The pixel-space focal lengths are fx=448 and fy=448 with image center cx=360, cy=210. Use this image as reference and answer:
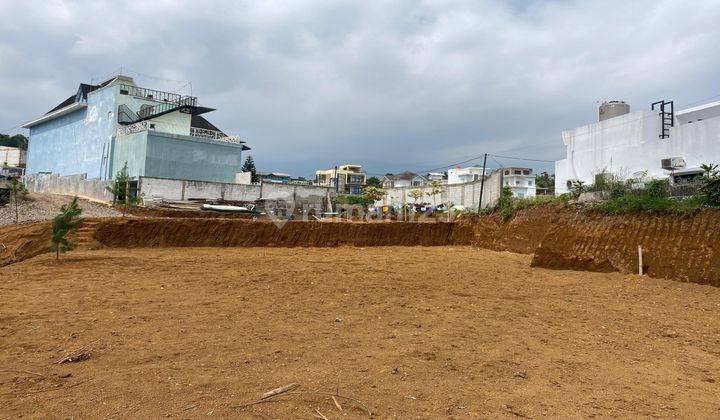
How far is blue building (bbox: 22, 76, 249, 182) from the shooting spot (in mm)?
28734

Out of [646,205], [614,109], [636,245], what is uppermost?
[614,109]

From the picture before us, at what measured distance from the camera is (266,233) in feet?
62.7

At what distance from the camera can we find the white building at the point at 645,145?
66.2 ft

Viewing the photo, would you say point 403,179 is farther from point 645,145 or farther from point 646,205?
point 646,205

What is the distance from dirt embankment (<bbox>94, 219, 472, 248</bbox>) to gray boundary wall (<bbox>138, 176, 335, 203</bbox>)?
26.5 ft

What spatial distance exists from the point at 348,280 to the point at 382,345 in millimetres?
4787

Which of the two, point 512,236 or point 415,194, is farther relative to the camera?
point 415,194

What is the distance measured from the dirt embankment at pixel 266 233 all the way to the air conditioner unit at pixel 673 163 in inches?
364

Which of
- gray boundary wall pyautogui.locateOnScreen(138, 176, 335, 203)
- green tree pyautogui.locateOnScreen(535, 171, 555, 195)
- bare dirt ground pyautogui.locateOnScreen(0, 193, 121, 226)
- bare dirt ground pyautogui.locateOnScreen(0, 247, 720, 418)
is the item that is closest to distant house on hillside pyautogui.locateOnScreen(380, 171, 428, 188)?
green tree pyautogui.locateOnScreen(535, 171, 555, 195)

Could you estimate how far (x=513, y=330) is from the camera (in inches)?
245

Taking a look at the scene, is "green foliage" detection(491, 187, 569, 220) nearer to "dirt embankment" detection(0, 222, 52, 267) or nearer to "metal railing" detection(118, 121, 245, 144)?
"dirt embankment" detection(0, 222, 52, 267)

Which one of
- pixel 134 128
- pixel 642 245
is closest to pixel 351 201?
pixel 134 128

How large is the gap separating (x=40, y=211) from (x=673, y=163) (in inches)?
1123

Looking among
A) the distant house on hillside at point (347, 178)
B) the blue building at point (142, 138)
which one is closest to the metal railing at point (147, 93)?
the blue building at point (142, 138)
